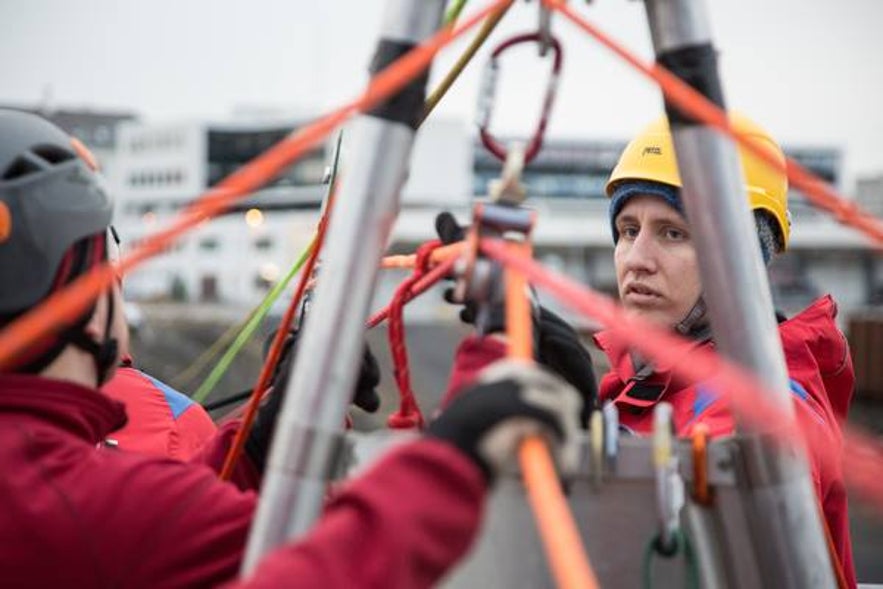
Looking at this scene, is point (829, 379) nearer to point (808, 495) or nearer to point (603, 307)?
point (808, 495)

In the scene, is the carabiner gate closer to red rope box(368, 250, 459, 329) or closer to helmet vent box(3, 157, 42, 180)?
red rope box(368, 250, 459, 329)

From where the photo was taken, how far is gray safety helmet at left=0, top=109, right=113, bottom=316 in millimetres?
1700

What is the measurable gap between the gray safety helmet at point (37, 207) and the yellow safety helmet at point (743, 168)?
1.49 m

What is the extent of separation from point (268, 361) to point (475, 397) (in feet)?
2.43

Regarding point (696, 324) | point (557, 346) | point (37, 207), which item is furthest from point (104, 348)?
point (696, 324)

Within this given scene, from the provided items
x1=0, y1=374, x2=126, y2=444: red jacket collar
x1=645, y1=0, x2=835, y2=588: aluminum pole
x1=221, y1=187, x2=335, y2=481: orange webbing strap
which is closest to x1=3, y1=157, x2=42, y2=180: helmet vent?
x1=0, y1=374, x2=126, y2=444: red jacket collar

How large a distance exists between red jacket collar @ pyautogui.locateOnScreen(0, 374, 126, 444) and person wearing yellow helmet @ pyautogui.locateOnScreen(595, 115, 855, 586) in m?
1.27

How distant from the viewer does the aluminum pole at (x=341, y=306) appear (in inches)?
51.1

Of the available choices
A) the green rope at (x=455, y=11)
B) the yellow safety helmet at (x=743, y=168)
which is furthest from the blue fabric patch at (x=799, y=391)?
the green rope at (x=455, y=11)

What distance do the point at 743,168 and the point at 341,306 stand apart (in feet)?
5.18

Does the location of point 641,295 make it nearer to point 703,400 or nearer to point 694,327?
point 694,327

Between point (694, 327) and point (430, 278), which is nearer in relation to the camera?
point (430, 278)

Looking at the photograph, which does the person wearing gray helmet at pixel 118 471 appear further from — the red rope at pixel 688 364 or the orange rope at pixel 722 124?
the orange rope at pixel 722 124

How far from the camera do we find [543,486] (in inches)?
44.8
